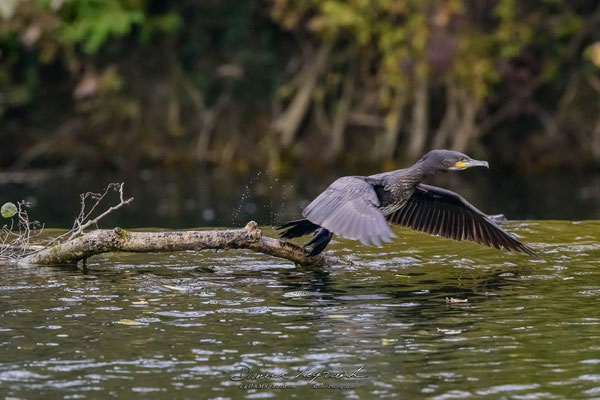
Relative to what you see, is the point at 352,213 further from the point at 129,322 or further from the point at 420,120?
the point at 420,120

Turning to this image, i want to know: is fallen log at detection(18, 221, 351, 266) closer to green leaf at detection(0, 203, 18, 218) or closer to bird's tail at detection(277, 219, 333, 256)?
bird's tail at detection(277, 219, 333, 256)

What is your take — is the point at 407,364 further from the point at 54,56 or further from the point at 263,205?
the point at 54,56

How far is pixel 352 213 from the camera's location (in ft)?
26.0

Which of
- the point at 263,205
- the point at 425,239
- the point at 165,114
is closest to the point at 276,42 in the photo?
the point at 165,114

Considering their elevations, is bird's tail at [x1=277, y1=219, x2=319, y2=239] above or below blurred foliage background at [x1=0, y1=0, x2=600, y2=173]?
below

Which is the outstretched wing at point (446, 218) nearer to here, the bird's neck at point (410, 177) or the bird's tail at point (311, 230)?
the bird's neck at point (410, 177)

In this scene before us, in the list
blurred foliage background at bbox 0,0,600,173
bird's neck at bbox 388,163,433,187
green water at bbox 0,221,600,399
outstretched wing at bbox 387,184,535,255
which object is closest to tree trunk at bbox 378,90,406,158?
blurred foliage background at bbox 0,0,600,173

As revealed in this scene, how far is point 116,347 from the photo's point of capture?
20.6 ft

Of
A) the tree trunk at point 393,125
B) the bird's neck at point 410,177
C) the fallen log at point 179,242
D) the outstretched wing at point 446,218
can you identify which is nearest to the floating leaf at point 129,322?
the fallen log at point 179,242

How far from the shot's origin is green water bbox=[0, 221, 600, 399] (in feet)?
18.2

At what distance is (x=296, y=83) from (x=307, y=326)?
16940mm

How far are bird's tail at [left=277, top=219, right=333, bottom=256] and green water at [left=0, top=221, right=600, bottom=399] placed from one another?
26 cm

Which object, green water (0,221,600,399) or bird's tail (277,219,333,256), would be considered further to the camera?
bird's tail (277,219,333,256)

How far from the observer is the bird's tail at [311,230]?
28.1ft
